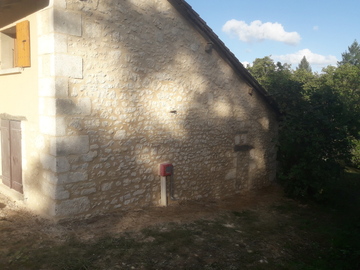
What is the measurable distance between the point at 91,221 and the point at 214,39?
17.0ft

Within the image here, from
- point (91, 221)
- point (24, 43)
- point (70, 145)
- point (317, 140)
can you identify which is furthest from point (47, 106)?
point (317, 140)

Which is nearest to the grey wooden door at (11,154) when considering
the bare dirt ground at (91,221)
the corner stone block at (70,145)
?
the bare dirt ground at (91,221)

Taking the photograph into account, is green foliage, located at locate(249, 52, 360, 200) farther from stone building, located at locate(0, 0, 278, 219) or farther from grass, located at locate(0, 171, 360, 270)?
A: stone building, located at locate(0, 0, 278, 219)

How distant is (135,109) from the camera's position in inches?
246

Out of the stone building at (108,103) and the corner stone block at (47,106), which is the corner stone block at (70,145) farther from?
the corner stone block at (47,106)

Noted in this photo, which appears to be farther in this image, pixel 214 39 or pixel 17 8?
pixel 214 39

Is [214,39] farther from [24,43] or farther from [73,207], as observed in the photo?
[73,207]

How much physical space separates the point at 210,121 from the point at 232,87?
4.21 feet

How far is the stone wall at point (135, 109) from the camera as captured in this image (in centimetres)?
528

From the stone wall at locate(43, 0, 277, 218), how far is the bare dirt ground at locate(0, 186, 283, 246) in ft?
0.76

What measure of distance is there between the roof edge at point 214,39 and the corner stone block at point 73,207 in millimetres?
4564

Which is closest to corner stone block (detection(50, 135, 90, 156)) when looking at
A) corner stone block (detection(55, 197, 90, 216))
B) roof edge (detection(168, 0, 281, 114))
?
corner stone block (detection(55, 197, 90, 216))

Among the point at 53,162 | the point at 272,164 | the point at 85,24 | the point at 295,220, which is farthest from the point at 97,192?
the point at 272,164

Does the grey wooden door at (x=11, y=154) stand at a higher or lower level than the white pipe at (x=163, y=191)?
higher
